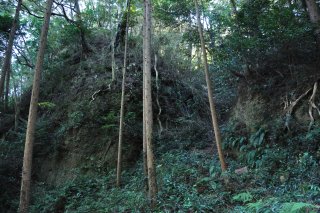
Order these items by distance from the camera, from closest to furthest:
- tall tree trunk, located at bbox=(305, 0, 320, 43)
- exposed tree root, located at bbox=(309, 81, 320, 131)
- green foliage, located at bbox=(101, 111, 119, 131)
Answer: exposed tree root, located at bbox=(309, 81, 320, 131) → tall tree trunk, located at bbox=(305, 0, 320, 43) → green foliage, located at bbox=(101, 111, 119, 131)

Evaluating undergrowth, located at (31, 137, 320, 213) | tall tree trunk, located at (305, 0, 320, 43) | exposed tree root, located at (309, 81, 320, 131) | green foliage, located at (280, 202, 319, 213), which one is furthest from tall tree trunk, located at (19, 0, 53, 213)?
tall tree trunk, located at (305, 0, 320, 43)

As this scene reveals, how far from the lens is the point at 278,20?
10125 mm

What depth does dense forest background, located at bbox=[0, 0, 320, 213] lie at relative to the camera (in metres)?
8.58

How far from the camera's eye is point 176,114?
656 inches

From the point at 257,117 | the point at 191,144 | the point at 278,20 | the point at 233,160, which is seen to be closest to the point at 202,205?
the point at 233,160

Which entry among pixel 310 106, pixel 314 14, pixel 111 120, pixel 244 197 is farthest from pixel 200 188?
pixel 314 14

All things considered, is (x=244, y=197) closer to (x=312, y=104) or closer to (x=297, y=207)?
(x=297, y=207)

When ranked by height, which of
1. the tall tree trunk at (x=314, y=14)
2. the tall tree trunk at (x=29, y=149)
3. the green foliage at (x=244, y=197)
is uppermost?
the tall tree trunk at (x=314, y=14)

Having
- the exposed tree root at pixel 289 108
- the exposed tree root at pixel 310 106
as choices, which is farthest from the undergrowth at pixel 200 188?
the exposed tree root at pixel 310 106

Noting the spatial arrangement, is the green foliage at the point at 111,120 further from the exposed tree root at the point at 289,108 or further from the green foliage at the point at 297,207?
the green foliage at the point at 297,207

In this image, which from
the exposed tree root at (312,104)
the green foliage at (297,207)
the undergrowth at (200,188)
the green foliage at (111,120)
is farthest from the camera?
the green foliage at (111,120)

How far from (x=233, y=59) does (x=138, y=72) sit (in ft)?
23.0

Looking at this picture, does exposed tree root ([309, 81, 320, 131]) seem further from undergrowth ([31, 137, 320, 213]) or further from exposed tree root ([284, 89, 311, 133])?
undergrowth ([31, 137, 320, 213])

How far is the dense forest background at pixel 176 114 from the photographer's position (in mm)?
8578
